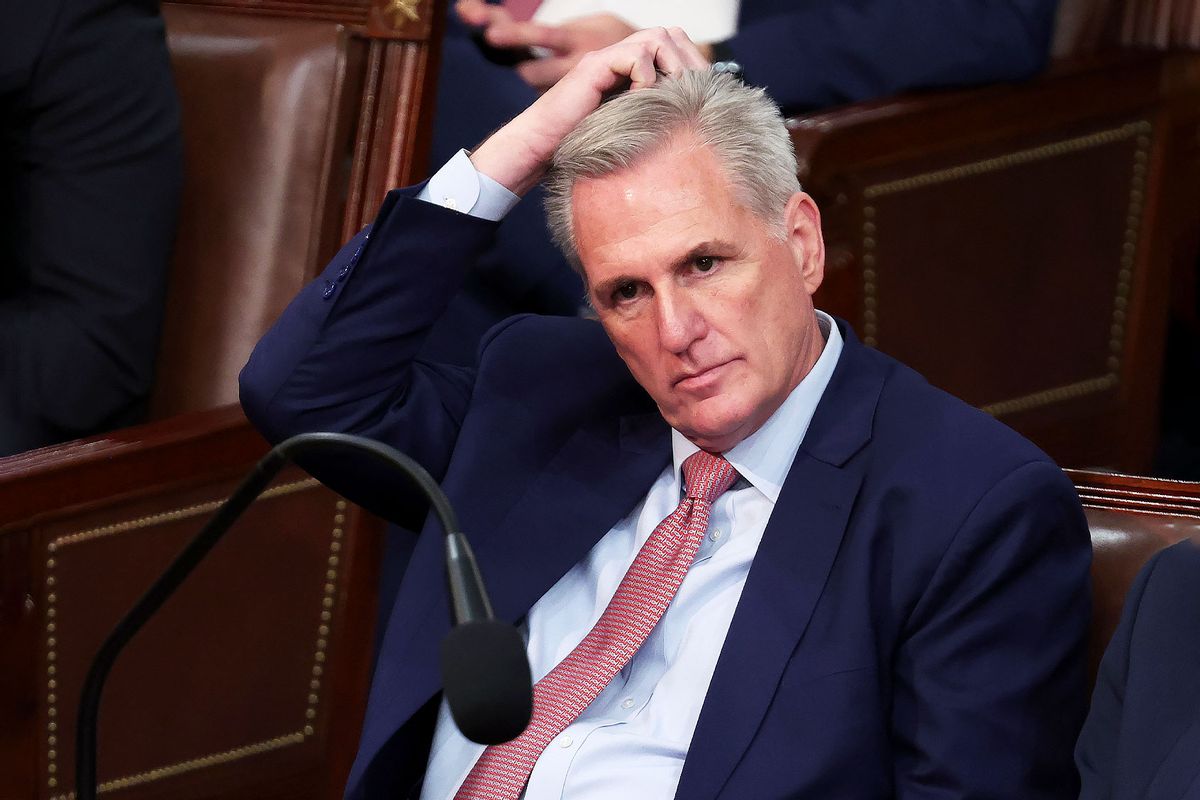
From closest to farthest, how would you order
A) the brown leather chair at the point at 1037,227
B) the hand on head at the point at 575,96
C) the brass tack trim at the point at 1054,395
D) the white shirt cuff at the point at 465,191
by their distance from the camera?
the hand on head at the point at 575,96, the white shirt cuff at the point at 465,191, the brown leather chair at the point at 1037,227, the brass tack trim at the point at 1054,395

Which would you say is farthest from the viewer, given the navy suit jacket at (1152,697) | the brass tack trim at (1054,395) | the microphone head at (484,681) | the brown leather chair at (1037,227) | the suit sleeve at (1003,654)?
the brass tack trim at (1054,395)

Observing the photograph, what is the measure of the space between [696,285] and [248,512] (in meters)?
1.02

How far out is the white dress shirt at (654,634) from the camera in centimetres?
159

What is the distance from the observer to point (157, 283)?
7.85ft

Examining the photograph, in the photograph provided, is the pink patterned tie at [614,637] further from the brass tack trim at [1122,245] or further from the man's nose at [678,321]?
the brass tack trim at [1122,245]

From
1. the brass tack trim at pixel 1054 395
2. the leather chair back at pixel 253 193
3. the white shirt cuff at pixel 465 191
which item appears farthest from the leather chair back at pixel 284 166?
the brass tack trim at pixel 1054 395

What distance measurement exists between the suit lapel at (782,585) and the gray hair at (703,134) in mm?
207

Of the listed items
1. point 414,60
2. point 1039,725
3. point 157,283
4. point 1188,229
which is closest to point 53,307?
point 157,283

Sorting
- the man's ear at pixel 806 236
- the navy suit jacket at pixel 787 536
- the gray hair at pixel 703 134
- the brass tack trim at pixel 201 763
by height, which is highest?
the gray hair at pixel 703 134

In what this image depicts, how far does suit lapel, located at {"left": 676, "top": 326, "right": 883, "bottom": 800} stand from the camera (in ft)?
4.98

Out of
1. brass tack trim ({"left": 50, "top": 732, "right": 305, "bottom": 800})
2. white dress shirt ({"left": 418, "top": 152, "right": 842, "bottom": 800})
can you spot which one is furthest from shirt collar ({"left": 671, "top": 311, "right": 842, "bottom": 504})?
brass tack trim ({"left": 50, "top": 732, "right": 305, "bottom": 800})

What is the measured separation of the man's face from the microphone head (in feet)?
1.83

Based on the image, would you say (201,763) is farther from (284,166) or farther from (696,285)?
(696,285)

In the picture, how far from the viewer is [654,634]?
1651mm
